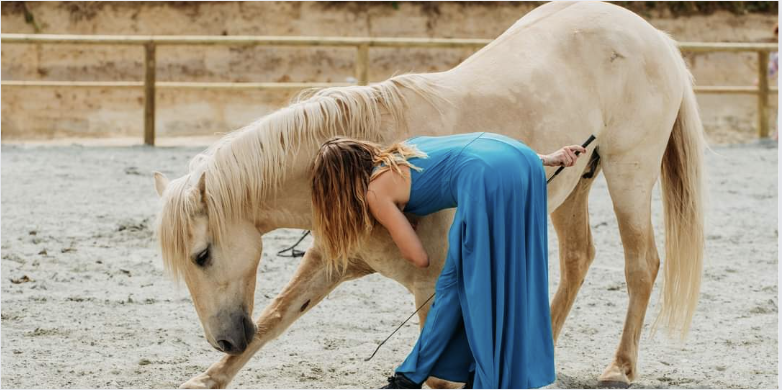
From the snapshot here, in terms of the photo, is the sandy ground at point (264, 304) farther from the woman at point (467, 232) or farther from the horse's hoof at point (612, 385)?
the woman at point (467, 232)

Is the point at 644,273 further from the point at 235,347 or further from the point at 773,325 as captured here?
the point at 235,347

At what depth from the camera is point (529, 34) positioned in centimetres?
408

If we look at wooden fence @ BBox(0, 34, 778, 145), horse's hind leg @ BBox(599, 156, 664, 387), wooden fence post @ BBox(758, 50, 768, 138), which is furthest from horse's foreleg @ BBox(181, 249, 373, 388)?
wooden fence post @ BBox(758, 50, 768, 138)

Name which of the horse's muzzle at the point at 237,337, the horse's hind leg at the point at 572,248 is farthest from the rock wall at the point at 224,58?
the horse's muzzle at the point at 237,337

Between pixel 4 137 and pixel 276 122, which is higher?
pixel 276 122

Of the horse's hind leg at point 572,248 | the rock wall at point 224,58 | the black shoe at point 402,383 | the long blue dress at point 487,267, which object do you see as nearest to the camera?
the long blue dress at point 487,267

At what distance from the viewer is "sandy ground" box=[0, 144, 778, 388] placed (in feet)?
13.2

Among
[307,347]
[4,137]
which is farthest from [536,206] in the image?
[4,137]

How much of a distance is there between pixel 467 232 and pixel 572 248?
5.18ft

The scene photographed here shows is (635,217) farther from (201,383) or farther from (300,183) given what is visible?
(201,383)

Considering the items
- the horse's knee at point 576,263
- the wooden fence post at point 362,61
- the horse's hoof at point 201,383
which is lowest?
the horse's hoof at point 201,383

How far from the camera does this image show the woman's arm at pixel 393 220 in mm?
3072

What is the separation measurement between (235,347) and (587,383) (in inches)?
56.3

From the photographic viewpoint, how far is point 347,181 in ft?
10.2
